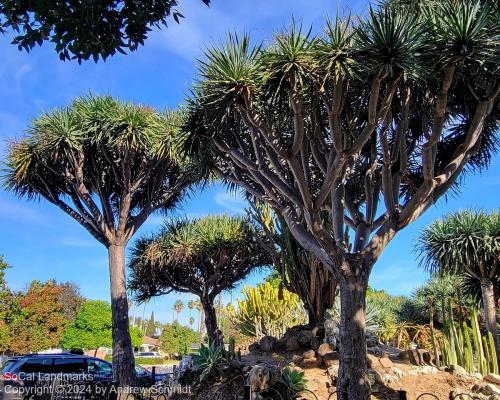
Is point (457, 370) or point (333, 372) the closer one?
point (333, 372)

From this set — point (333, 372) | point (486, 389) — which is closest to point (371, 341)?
point (333, 372)

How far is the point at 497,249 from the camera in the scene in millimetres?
12000

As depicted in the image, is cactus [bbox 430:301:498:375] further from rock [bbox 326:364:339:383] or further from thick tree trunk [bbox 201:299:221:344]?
Answer: thick tree trunk [bbox 201:299:221:344]

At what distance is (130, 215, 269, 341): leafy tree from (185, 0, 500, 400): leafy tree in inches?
272

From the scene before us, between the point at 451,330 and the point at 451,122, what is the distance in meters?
3.87

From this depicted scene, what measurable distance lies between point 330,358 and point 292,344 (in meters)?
1.46

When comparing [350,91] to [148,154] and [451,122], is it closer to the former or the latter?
[451,122]

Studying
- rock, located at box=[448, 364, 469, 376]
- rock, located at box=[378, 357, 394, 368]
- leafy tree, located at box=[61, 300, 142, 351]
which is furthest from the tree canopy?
leafy tree, located at box=[61, 300, 142, 351]

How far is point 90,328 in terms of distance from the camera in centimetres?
3825

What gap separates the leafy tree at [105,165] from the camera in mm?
11445

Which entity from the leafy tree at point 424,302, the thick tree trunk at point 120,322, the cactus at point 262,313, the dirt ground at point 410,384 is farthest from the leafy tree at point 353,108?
the leafy tree at point 424,302

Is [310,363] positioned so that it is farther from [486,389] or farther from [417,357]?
[486,389]

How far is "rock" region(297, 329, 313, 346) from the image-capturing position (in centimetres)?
1010

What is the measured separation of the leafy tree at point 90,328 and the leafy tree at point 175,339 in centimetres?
1935
